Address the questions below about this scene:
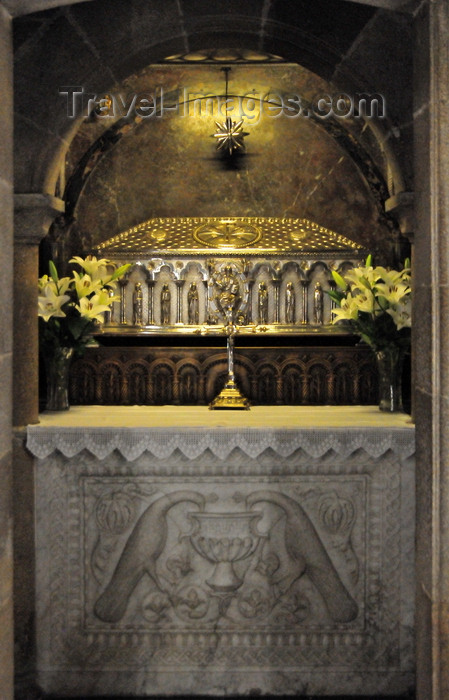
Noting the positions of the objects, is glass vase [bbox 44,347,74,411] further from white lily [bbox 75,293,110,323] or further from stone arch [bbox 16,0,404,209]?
stone arch [bbox 16,0,404,209]

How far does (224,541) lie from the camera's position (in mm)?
3480

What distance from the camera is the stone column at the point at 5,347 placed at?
2.40 metres

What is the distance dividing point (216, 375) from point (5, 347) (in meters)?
2.23

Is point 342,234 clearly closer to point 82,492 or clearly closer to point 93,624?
point 82,492

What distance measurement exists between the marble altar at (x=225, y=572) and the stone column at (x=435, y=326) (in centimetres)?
90

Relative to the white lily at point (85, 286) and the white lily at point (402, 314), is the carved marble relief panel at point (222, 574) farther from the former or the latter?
the white lily at point (85, 286)

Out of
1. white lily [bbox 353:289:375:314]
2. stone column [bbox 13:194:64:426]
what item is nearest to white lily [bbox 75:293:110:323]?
stone column [bbox 13:194:64:426]

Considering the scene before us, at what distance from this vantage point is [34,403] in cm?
349

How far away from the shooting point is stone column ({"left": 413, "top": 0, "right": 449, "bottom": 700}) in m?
2.43

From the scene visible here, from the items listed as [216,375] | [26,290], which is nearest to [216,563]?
[216,375]

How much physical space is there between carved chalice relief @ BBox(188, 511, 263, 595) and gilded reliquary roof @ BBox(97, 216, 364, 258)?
68.2 inches

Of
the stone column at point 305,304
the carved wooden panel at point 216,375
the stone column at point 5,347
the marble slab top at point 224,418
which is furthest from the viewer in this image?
the stone column at point 305,304

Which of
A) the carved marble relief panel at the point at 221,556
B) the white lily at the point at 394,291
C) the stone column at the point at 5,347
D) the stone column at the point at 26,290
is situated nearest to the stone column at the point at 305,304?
the white lily at the point at 394,291

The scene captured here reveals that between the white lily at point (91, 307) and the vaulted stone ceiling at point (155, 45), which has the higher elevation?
the vaulted stone ceiling at point (155, 45)
